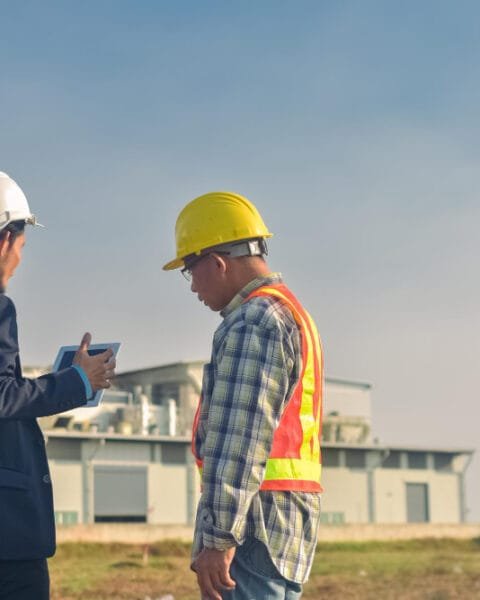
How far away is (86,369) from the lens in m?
3.90

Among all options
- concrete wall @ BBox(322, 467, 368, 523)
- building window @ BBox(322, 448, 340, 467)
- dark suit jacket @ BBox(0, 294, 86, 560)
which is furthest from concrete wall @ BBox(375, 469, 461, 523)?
dark suit jacket @ BBox(0, 294, 86, 560)

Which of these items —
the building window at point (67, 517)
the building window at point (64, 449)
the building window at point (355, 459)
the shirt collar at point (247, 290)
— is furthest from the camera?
the building window at point (355, 459)

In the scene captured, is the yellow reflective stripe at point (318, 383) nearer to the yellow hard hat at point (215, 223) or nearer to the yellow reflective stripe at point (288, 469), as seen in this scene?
the yellow reflective stripe at point (288, 469)

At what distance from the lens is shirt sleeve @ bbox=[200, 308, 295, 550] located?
10.5 feet

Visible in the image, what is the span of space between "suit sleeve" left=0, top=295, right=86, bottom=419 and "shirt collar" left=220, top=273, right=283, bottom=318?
2.18 feet

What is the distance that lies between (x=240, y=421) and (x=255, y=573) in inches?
19.2

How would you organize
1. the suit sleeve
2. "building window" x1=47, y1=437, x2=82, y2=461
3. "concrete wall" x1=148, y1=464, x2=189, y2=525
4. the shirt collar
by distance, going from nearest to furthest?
the shirt collar
the suit sleeve
"building window" x1=47, y1=437, x2=82, y2=461
"concrete wall" x1=148, y1=464, x2=189, y2=525

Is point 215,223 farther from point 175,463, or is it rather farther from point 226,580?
point 175,463

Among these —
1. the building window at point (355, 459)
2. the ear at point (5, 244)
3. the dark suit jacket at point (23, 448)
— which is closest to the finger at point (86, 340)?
the dark suit jacket at point (23, 448)

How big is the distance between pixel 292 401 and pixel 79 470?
125 feet

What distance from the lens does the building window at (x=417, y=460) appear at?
170 feet

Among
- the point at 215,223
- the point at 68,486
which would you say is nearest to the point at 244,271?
the point at 215,223

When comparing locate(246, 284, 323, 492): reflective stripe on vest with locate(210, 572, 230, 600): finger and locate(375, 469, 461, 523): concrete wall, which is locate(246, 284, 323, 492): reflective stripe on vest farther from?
locate(375, 469, 461, 523): concrete wall

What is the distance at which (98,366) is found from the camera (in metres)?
3.92
